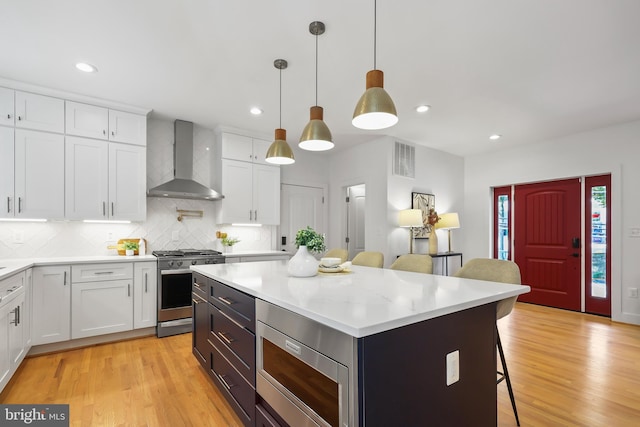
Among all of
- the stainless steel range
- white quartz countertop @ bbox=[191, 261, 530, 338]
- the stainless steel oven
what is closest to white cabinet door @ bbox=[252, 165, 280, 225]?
the stainless steel range

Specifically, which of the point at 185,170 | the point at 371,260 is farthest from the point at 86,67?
the point at 371,260

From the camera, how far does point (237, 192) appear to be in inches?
175

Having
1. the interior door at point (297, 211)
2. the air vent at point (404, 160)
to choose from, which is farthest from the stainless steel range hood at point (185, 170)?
the air vent at point (404, 160)

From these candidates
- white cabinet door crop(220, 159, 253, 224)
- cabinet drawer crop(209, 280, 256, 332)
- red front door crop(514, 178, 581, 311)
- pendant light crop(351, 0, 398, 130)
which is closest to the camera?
pendant light crop(351, 0, 398, 130)

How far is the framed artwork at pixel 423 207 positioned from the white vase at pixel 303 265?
3.37 metres

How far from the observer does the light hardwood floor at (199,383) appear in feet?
6.68

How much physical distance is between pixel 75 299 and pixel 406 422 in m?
3.41

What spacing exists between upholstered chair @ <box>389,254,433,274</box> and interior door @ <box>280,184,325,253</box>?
288cm

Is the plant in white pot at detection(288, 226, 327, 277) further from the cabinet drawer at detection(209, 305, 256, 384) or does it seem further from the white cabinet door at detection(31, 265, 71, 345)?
the white cabinet door at detection(31, 265, 71, 345)

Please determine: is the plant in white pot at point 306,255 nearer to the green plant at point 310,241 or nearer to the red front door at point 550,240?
the green plant at point 310,241

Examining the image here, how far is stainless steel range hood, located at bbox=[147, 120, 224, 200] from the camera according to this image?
3.98 metres

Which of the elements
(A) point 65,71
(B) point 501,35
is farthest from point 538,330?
(A) point 65,71

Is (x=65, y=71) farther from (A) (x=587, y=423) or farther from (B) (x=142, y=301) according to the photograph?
(A) (x=587, y=423)

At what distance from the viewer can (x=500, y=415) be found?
204cm
